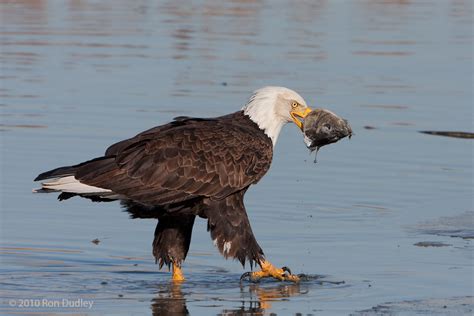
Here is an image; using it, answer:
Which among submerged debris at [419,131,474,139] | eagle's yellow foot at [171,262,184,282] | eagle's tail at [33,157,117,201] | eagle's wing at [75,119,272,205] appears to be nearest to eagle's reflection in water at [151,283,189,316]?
eagle's yellow foot at [171,262,184,282]

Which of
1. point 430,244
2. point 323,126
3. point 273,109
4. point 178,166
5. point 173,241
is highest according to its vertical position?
point 273,109

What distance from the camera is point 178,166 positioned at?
26.9 feet

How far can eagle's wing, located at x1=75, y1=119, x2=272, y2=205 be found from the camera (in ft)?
26.7

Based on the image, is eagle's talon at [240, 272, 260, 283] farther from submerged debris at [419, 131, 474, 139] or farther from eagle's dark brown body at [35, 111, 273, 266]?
submerged debris at [419, 131, 474, 139]

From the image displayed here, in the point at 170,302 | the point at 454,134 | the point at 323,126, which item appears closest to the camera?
the point at 170,302

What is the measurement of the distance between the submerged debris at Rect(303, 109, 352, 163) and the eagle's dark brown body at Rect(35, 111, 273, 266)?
0.51 metres

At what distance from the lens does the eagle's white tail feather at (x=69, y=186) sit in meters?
7.98

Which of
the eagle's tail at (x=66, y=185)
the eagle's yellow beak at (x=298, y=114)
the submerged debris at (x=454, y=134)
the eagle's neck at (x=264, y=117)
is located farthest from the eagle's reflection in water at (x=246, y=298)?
the submerged debris at (x=454, y=134)

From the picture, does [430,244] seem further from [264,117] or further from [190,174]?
[190,174]

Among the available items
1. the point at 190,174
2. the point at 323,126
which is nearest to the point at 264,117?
the point at 323,126

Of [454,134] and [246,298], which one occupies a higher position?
[454,134]

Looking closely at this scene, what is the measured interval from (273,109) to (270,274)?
3.65 feet

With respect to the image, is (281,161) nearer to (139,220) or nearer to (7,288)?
(139,220)

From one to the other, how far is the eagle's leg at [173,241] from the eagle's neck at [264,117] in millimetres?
764
